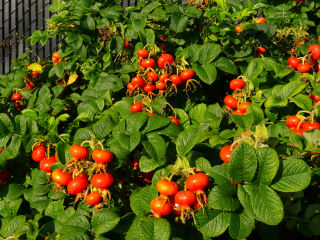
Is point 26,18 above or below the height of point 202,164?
below

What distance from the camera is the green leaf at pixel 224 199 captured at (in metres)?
0.81

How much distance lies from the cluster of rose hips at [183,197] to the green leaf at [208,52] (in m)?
0.83

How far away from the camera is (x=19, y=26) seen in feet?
16.1

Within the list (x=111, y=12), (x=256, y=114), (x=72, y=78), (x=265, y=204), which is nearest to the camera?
(x=265, y=204)

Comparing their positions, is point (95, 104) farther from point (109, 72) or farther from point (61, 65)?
point (61, 65)

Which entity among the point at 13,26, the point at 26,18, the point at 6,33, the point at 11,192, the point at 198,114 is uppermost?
the point at 198,114

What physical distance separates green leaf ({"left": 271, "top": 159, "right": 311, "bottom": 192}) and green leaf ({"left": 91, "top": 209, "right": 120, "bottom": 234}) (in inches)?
17.1

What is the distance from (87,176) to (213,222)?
0.43m

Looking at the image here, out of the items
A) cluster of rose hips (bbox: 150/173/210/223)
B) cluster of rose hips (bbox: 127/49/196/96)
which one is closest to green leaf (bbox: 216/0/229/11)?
cluster of rose hips (bbox: 127/49/196/96)

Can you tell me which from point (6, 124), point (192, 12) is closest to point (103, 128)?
point (6, 124)

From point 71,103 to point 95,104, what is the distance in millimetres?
519

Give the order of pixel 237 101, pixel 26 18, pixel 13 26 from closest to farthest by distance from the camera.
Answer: pixel 237 101 → pixel 26 18 → pixel 13 26

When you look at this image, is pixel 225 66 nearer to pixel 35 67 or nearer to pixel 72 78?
pixel 72 78

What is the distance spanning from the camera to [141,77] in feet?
5.49
